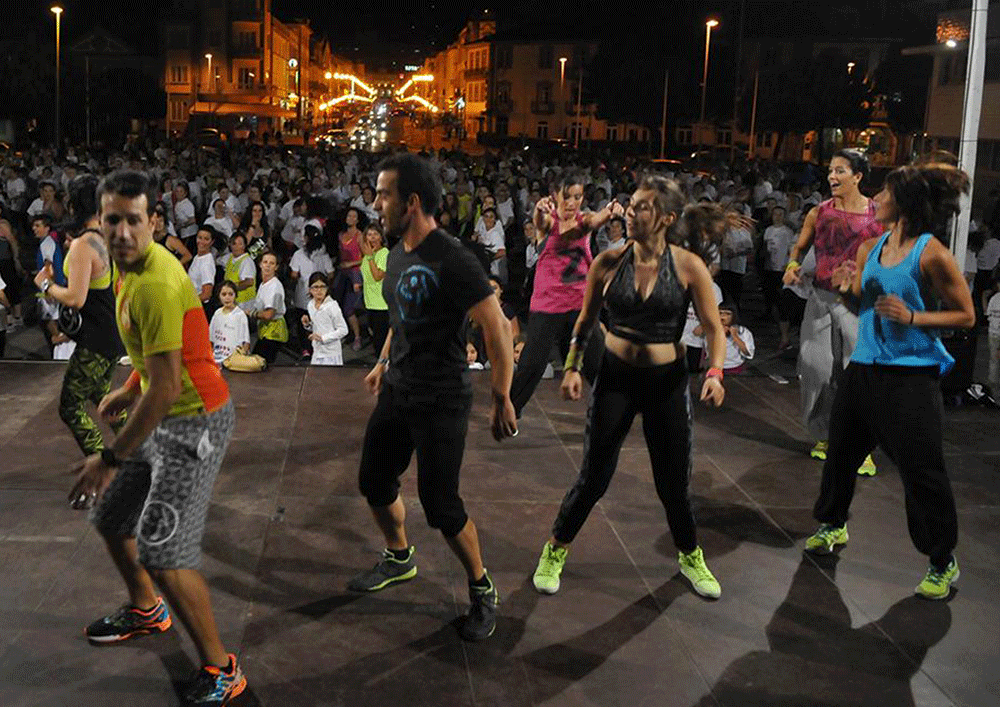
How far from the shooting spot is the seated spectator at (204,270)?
37.7 ft

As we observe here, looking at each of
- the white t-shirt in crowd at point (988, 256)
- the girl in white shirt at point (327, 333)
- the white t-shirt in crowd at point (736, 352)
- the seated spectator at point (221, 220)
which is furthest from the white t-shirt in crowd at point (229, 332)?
the white t-shirt in crowd at point (988, 256)

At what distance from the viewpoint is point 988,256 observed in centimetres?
1501

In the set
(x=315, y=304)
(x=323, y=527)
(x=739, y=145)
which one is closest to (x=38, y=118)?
(x=739, y=145)

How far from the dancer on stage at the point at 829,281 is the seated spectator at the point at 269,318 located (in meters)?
5.46

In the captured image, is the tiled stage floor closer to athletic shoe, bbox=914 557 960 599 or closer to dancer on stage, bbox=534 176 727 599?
athletic shoe, bbox=914 557 960 599

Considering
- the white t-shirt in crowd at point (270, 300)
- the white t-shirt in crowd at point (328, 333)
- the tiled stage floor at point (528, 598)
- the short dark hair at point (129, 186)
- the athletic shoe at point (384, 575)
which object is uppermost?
the short dark hair at point (129, 186)

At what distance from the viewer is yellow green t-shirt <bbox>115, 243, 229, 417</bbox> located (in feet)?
12.0

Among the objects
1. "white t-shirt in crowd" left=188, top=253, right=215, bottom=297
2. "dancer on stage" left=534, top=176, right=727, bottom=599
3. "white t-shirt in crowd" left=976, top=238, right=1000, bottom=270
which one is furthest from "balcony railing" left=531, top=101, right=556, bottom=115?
"dancer on stage" left=534, top=176, right=727, bottom=599

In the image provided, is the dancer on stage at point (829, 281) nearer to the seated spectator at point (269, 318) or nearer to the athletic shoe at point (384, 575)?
the athletic shoe at point (384, 575)

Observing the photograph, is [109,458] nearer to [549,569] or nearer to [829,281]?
[549,569]

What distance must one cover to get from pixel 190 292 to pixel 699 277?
7.01 ft

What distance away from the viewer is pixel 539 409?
27.6ft

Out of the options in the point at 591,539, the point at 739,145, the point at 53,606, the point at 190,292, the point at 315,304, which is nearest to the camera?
the point at 190,292

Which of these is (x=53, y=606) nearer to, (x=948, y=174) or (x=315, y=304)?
(x=948, y=174)
